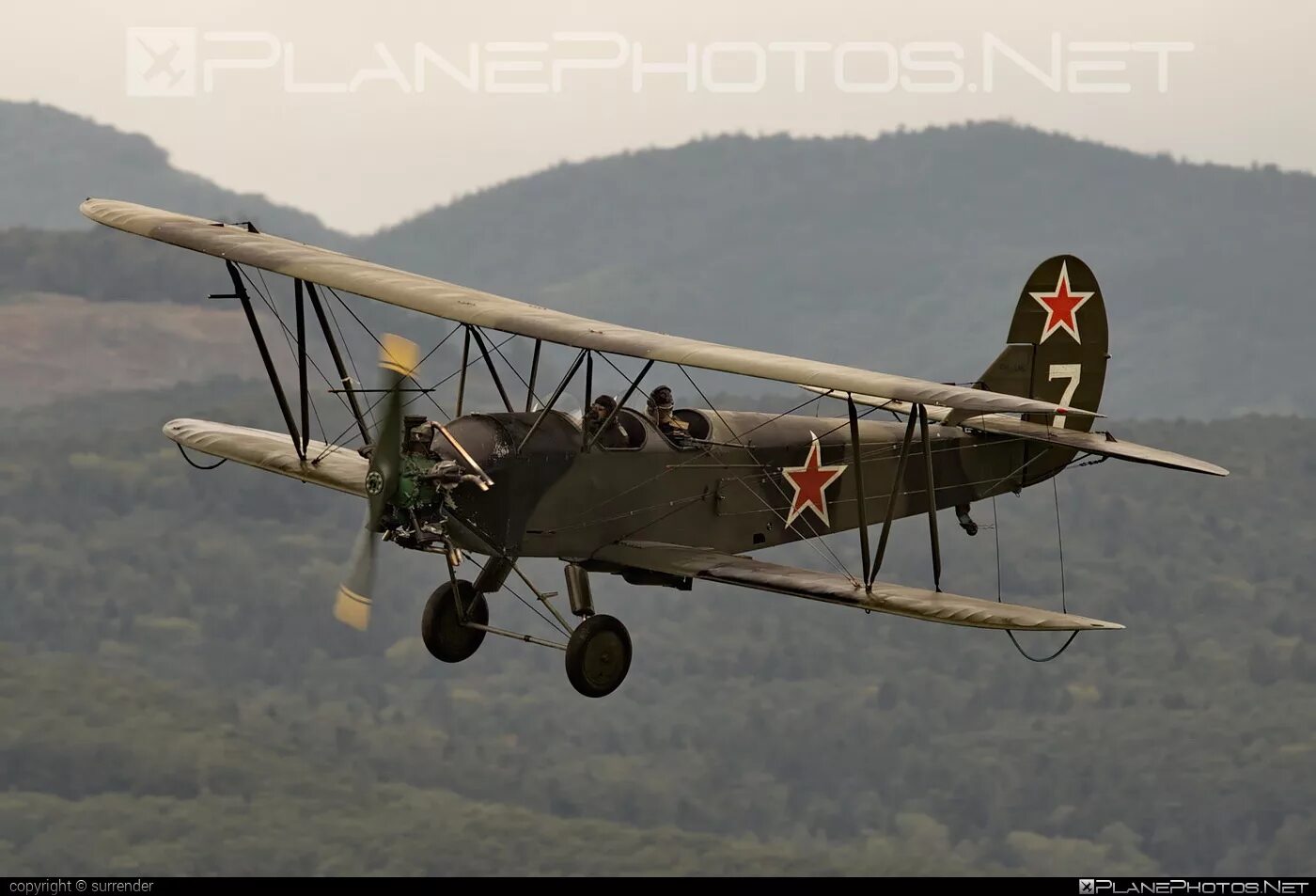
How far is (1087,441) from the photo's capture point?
24.7 m

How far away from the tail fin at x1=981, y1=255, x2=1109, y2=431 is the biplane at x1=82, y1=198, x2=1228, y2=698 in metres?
0.64

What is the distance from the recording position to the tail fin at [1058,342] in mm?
28969

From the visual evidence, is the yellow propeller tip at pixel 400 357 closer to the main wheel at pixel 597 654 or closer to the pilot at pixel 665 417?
the pilot at pixel 665 417

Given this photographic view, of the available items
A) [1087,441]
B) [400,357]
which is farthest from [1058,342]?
[400,357]

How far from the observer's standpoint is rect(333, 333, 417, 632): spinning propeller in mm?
21453

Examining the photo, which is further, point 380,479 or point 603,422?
point 603,422

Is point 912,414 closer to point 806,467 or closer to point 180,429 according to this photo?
point 806,467

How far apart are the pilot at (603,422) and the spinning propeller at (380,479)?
2564 millimetres

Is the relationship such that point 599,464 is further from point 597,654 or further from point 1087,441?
point 1087,441

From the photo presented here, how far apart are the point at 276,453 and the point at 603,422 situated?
4.96 metres

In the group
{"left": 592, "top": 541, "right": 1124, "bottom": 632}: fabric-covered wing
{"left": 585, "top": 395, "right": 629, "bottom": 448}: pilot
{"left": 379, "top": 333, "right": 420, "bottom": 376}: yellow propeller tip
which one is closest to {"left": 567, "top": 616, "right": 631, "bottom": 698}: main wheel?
{"left": 592, "top": 541, "right": 1124, "bottom": 632}: fabric-covered wing

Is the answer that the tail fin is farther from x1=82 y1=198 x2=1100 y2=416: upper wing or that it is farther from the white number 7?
x1=82 y1=198 x2=1100 y2=416: upper wing

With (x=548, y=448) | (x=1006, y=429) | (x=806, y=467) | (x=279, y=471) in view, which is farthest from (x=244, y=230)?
(x=1006, y=429)

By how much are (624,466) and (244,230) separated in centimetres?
588
